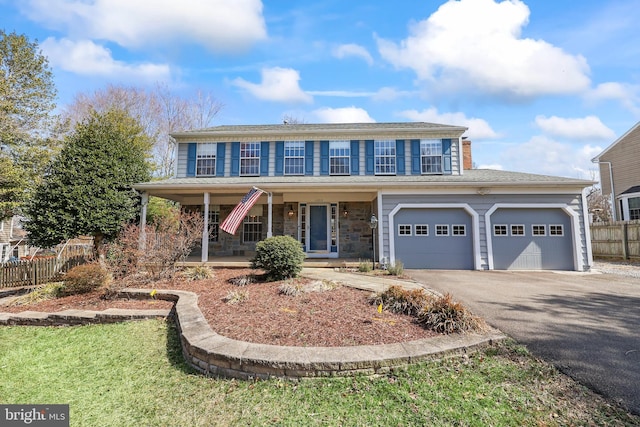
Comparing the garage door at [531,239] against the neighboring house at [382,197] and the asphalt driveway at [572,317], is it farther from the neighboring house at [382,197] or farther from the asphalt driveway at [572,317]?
the asphalt driveway at [572,317]

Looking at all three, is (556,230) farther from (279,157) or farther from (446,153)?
(279,157)

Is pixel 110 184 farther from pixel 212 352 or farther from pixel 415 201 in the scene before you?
pixel 415 201

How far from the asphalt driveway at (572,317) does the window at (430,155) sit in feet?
16.5

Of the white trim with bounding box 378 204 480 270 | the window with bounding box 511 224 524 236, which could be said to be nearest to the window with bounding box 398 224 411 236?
the white trim with bounding box 378 204 480 270

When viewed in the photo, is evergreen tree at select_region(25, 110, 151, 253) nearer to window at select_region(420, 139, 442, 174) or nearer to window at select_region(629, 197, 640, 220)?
window at select_region(420, 139, 442, 174)

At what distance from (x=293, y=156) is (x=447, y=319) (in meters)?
9.96

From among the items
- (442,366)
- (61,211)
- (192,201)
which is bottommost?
(442,366)

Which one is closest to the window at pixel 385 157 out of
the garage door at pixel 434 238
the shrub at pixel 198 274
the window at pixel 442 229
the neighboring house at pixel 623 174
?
the garage door at pixel 434 238

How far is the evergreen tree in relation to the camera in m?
9.30

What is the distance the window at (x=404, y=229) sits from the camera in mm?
10594

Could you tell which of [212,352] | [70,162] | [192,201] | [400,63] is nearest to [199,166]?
[192,201]

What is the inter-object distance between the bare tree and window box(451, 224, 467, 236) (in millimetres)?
18417

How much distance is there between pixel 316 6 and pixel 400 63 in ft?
12.2

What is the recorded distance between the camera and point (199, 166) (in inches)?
505
